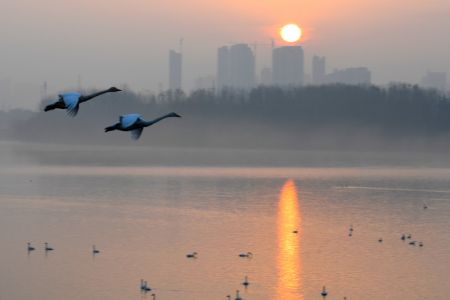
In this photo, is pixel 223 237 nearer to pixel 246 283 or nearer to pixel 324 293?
pixel 246 283

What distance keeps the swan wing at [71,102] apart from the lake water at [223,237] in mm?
29227

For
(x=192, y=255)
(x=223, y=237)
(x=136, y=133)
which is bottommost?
(x=192, y=255)

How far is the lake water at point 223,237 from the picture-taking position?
40.8 m

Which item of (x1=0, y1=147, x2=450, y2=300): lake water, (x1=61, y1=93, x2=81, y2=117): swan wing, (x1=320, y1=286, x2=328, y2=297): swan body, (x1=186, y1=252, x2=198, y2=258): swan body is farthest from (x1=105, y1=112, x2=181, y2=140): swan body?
(x1=186, y1=252, x2=198, y2=258): swan body

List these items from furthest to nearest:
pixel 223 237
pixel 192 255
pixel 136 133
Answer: pixel 223 237 < pixel 192 255 < pixel 136 133

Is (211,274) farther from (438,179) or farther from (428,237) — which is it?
(438,179)

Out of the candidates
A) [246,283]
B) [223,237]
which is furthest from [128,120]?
[223,237]

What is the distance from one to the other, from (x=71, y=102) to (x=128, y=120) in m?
0.63

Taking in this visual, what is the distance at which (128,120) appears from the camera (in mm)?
9078

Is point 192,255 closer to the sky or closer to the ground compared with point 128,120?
closer to the ground

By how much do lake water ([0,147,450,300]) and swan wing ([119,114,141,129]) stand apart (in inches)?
1145

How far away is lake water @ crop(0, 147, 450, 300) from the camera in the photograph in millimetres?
40750

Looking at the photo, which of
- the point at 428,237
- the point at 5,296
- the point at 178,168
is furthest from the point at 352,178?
the point at 5,296

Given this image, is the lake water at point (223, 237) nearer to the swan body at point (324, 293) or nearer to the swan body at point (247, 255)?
the swan body at point (324, 293)
